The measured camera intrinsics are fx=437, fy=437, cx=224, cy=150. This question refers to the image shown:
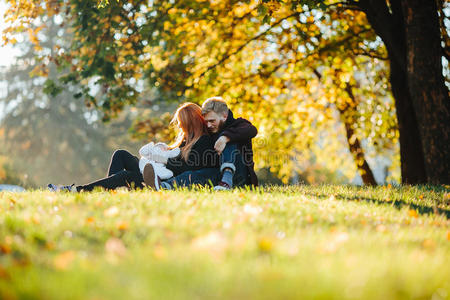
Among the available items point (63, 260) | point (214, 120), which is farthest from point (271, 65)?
point (63, 260)

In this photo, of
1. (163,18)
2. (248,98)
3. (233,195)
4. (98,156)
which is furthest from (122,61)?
(98,156)

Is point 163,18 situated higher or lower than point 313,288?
higher

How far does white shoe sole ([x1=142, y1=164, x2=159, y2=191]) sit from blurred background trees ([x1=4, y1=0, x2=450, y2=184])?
10.1ft

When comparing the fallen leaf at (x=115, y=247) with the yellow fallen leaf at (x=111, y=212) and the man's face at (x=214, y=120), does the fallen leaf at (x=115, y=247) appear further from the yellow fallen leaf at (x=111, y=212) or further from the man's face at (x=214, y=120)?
the man's face at (x=214, y=120)

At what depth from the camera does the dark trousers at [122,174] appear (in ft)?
19.7

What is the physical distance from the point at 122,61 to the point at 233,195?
731cm

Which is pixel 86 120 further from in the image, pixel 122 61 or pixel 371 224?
pixel 371 224

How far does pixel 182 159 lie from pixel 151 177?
0.52 m

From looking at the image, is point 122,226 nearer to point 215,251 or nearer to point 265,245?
point 215,251

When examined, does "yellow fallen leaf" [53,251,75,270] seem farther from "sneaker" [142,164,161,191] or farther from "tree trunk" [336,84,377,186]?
"tree trunk" [336,84,377,186]

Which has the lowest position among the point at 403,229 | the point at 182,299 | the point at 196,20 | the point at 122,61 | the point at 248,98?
the point at 403,229

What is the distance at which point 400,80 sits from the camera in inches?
382

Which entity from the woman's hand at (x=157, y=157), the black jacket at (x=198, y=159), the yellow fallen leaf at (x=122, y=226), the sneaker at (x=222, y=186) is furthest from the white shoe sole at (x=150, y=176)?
the yellow fallen leaf at (x=122, y=226)

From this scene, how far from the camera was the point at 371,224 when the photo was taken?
355 cm
